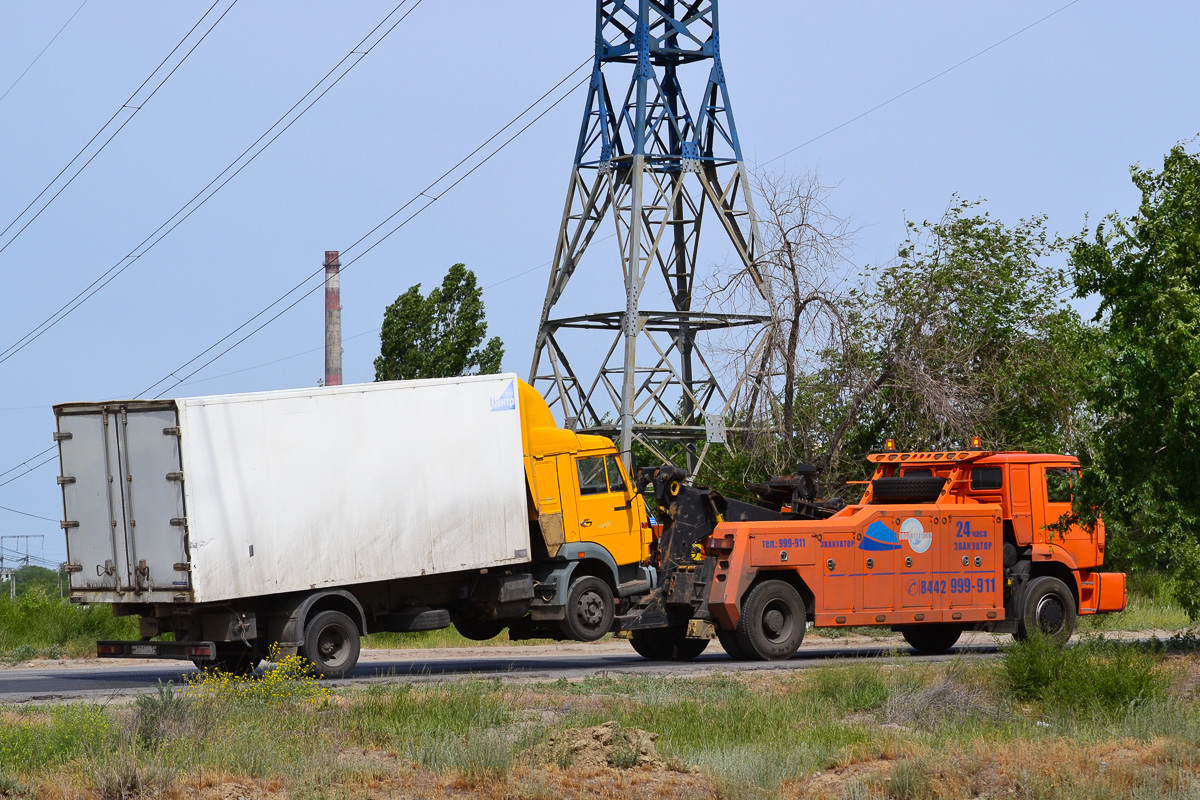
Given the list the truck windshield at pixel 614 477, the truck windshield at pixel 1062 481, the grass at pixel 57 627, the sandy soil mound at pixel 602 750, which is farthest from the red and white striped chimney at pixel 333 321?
the sandy soil mound at pixel 602 750

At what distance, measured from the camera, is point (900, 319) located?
2741 cm

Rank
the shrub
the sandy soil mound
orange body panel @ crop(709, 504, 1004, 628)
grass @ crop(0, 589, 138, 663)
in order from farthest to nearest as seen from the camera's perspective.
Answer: grass @ crop(0, 589, 138, 663) < orange body panel @ crop(709, 504, 1004, 628) < the shrub < the sandy soil mound

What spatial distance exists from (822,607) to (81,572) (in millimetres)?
9185

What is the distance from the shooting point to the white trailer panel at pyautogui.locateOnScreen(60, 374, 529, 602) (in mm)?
15820

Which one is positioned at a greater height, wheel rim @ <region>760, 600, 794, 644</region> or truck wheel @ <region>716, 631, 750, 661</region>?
wheel rim @ <region>760, 600, 794, 644</region>

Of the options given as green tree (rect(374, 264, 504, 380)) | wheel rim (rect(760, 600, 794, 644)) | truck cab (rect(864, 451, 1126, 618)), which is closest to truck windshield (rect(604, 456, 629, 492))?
wheel rim (rect(760, 600, 794, 644))

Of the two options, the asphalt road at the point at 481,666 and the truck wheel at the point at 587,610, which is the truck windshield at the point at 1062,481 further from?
the truck wheel at the point at 587,610

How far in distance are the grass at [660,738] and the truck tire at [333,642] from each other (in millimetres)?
2859

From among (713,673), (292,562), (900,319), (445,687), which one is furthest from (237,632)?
(900,319)

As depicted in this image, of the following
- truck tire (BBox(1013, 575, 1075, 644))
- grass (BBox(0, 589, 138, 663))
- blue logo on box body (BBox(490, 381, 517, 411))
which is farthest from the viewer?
grass (BBox(0, 589, 138, 663))

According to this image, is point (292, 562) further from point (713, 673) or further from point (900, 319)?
point (900, 319)

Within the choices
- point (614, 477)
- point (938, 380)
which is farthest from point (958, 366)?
point (614, 477)

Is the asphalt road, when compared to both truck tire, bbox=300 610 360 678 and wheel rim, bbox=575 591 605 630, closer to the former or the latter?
truck tire, bbox=300 610 360 678

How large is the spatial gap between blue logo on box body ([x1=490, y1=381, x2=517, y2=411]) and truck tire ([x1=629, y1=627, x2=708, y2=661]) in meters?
3.86
